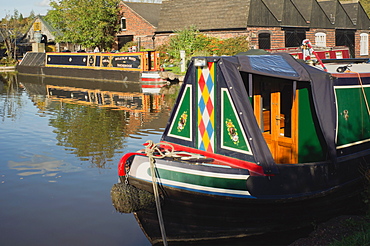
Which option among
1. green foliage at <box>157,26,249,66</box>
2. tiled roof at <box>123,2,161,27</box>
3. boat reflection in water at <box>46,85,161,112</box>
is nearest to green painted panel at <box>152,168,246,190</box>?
boat reflection in water at <box>46,85,161,112</box>

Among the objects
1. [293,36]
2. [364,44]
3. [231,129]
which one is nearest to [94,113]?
[231,129]

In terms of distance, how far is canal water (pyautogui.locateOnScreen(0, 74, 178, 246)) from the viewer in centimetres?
714

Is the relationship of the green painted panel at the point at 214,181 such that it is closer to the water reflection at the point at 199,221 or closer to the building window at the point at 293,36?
the water reflection at the point at 199,221

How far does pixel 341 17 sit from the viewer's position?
3759 centimetres

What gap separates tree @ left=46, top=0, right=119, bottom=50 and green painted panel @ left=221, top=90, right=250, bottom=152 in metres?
33.6

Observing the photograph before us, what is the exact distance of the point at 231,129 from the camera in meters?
6.87

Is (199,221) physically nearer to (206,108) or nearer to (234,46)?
(206,108)

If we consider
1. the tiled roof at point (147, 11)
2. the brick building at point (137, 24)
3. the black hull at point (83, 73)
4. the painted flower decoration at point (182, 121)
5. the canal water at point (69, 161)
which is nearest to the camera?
the canal water at point (69, 161)

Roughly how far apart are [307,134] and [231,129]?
4.07 feet

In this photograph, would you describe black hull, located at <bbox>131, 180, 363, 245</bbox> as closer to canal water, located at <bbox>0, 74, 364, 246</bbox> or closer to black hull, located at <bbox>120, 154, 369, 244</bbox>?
black hull, located at <bbox>120, 154, 369, 244</bbox>

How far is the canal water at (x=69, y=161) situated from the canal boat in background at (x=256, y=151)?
104 cm

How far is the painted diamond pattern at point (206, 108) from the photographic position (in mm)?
7047

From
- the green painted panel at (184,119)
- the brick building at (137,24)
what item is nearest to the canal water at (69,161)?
the green painted panel at (184,119)

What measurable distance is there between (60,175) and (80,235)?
3007 mm
